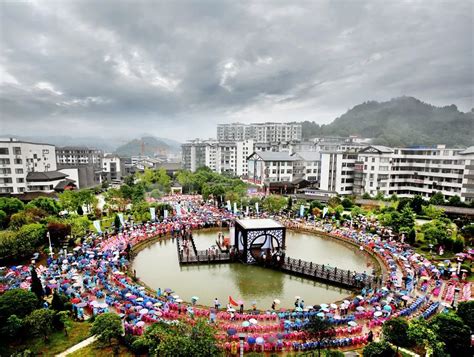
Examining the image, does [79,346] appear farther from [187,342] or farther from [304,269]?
[304,269]

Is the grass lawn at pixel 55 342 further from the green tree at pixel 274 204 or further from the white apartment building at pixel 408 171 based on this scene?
the white apartment building at pixel 408 171

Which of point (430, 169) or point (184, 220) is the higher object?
point (430, 169)

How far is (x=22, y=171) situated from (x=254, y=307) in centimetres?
6252

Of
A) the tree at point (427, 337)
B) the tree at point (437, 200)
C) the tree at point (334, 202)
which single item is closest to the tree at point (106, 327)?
the tree at point (427, 337)

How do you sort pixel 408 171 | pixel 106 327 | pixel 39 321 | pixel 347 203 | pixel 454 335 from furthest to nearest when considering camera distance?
pixel 408 171, pixel 347 203, pixel 39 321, pixel 106 327, pixel 454 335

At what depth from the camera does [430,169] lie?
199 feet

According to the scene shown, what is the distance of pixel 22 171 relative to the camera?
5988 centimetres

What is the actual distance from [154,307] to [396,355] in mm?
15044

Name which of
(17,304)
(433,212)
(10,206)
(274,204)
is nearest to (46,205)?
(10,206)

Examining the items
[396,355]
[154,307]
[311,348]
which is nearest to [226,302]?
[154,307]

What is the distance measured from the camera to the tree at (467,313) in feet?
52.1

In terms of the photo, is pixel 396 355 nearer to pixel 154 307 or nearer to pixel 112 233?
pixel 154 307

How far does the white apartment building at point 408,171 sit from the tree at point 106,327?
60056 mm

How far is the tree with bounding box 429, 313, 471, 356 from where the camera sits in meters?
14.2
